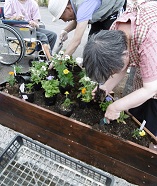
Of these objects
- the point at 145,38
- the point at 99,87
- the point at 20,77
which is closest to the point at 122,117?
the point at 99,87

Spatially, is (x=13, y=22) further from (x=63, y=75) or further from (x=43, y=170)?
(x=43, y=170)

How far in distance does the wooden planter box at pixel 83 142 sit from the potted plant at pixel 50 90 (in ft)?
0.46

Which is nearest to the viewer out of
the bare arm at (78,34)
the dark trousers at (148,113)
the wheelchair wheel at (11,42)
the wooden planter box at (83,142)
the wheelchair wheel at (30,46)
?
the wooden planter box at (83,142)

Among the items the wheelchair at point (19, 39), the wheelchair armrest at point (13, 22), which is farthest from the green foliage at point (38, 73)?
the wheelchair armrest at point (13, 22)

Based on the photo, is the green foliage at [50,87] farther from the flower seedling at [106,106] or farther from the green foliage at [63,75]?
the flower seedling at [106,106]

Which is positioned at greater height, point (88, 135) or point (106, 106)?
point (106, 106)

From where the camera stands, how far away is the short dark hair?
87 centimetres

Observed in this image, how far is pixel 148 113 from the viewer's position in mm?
1471

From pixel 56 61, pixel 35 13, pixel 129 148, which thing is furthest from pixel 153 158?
pixel 35 13

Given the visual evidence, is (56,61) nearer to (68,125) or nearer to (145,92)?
(68,125)

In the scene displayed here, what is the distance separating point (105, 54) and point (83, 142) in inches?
31.1

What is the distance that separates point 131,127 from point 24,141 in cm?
74

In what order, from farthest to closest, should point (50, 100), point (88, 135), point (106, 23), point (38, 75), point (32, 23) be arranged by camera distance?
point (32, 23)
point (106, 23)
point (38, 75)
point (50, 100)
point (88, 135)

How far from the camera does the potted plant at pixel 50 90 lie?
62.1 inches
